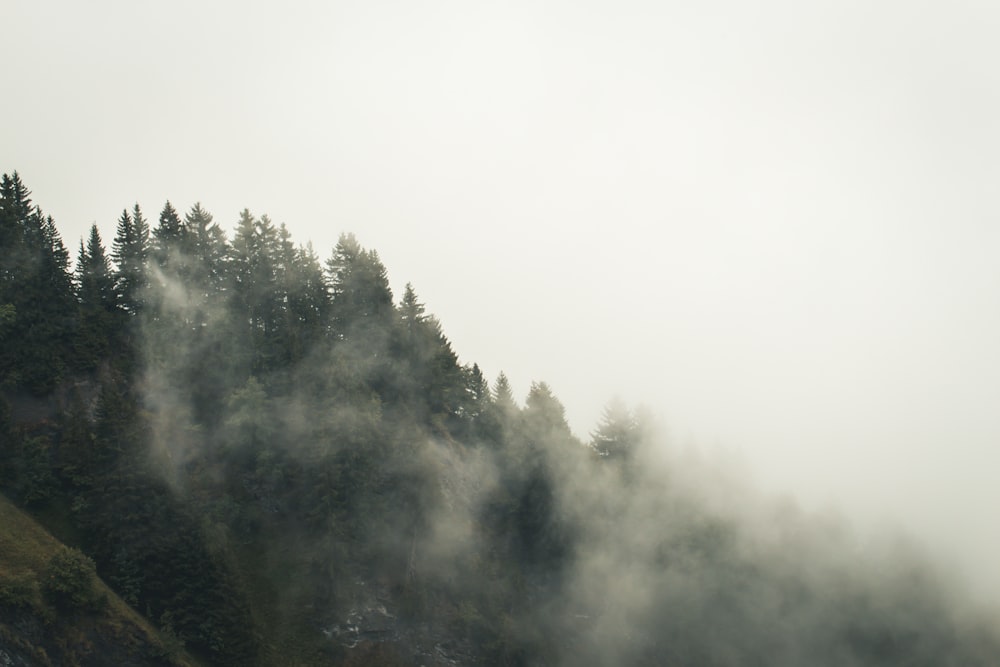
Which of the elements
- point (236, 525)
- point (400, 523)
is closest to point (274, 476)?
point (236, 525)

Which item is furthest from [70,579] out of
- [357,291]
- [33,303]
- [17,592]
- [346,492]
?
[357,291]

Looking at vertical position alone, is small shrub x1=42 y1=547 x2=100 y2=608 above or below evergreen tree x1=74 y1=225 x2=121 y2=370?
below

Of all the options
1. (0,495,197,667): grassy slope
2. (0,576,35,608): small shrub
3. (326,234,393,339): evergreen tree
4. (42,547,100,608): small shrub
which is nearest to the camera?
(0,576,35,608): small shrub

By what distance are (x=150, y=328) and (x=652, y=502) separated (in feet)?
184

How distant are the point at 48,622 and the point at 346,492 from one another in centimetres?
2321

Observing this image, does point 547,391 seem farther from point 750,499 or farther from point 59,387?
point 59,387

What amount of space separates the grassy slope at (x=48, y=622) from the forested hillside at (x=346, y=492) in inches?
29.5

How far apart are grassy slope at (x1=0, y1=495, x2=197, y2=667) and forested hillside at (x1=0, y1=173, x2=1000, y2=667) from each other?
0.75 metres

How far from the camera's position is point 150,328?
68.4 m

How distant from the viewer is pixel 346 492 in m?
62.3

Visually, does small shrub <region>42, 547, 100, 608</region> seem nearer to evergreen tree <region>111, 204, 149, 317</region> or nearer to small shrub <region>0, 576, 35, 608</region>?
small shrub <region>0, 576, 35, 608</region>

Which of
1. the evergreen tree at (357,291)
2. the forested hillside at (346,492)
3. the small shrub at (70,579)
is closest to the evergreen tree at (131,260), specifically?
the forested hillside at (346,492)

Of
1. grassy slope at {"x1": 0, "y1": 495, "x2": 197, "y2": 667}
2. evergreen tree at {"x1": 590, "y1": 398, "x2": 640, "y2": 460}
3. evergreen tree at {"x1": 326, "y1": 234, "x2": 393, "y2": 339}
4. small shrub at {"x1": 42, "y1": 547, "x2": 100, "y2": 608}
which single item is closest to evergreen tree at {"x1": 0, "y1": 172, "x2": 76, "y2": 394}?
grassy slope at {"x1": 0, "y1": 495, "x2": 197, "y2": 667}

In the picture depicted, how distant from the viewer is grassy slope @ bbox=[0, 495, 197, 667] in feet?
138
